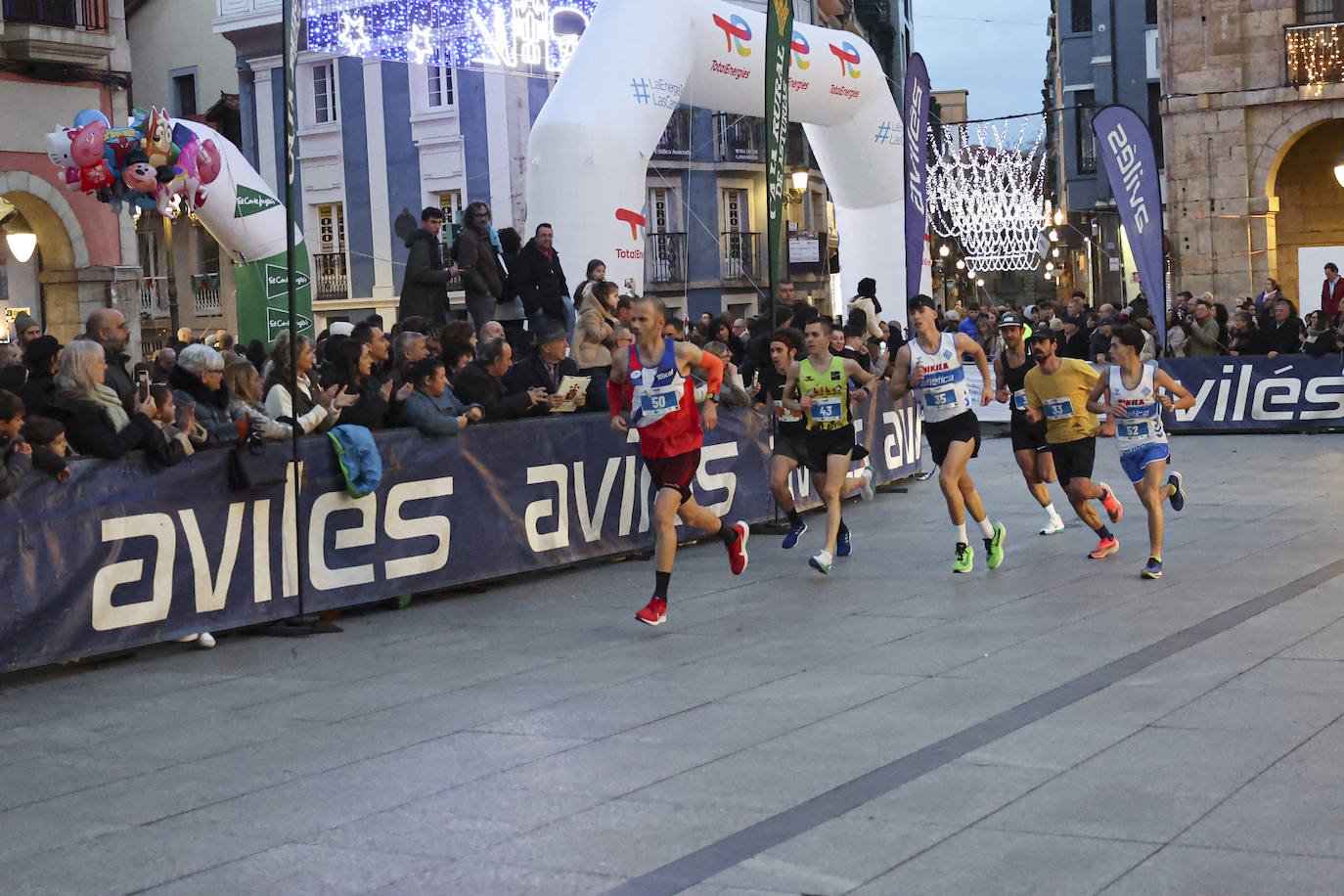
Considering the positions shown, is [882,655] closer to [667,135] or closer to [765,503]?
[765,503]

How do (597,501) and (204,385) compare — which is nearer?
(204,385)

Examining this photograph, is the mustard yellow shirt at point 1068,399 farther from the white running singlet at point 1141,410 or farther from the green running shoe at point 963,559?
the green running shoe at point 963,559

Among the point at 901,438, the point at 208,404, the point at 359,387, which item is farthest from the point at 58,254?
the point at 208,404

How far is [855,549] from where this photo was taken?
13.0m

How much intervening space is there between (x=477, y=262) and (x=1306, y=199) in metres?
20.9

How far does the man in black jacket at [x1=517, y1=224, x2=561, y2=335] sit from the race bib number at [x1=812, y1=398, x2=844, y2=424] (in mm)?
3764

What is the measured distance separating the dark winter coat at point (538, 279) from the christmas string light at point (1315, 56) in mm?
18870

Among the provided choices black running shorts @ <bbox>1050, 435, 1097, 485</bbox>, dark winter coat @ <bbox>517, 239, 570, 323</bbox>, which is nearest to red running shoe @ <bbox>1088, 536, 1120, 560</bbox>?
black running shorts @ <bbox>1050, 435, 1097, 485</bbox>

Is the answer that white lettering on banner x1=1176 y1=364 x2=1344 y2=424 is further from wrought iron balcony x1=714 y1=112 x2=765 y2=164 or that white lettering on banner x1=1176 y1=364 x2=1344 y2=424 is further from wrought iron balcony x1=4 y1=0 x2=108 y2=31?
wrought iron balcony x1=714 y1=112 x2=765 y2=164

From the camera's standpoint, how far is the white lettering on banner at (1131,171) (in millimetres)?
22547

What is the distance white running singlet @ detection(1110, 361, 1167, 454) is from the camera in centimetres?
1130

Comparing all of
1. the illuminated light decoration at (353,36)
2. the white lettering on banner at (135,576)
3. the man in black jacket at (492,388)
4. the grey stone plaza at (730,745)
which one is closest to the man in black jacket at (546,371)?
the man in black jacket at (492,388)

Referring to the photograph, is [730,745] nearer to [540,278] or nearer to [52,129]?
[540,278]

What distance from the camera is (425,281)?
15328 mm
